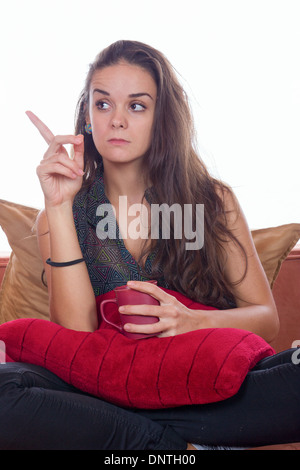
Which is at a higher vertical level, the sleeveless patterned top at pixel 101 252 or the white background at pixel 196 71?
the white background at pixel 196 71

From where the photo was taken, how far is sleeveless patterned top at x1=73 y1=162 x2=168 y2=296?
4.97 feet

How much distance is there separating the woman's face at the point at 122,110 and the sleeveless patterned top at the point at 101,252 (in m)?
0.17

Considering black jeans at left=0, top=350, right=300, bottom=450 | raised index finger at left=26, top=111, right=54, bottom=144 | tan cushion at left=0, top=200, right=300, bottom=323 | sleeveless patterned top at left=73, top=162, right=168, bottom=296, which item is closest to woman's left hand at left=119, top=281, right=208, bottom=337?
black jeans at left=0, top=350, right=300, bottom=450

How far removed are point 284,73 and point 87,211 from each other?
1221mm

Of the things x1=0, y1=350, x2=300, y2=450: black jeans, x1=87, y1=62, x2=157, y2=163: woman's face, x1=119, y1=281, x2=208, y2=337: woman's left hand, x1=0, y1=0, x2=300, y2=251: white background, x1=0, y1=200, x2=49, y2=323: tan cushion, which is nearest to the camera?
x1=0, y1=350, x2=300, y2=450: black jeans

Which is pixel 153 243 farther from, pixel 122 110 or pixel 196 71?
pixel 196 71

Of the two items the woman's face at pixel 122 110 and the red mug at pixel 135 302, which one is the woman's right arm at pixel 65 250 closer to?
the woman's face at pixel 122 110

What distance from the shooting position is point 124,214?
1.61 meters

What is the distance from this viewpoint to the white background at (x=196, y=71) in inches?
87.4

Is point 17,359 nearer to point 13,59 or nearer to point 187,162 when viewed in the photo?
point 187,162

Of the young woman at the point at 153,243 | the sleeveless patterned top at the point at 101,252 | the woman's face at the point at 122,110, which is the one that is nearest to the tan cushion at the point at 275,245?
the young woman at the point at 153,243

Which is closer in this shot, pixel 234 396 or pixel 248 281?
pixel 234 396

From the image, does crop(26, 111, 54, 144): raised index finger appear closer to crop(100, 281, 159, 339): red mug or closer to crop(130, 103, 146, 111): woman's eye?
crop(130, 103, 146, 111): woman's eye
